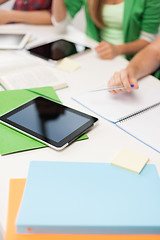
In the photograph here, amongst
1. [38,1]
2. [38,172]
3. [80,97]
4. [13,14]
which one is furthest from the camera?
[38,1]

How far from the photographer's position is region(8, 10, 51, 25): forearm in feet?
4.83

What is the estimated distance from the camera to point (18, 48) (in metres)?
1.23

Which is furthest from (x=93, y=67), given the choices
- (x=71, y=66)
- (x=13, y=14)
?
(x=13, y=14)

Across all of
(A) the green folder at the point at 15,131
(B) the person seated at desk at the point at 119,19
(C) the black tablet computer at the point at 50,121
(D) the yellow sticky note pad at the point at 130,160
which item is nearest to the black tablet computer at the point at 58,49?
(B) the person seated at desk at the point at 119,19

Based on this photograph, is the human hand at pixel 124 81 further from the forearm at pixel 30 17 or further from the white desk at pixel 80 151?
the forearm at pixel 30 17

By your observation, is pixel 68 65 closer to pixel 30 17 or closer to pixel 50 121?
pixel 50 121

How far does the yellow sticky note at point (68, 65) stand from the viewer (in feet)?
3.62

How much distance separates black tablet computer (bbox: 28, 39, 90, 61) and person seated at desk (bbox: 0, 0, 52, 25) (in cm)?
28

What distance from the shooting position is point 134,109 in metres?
0.89

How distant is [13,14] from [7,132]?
92 cm

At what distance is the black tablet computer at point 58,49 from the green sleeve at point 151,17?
332 millimetres

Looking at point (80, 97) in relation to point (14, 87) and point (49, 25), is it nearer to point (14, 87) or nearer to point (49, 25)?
point (14, 87)

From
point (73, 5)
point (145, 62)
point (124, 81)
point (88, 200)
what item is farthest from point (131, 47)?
point (88, 200)

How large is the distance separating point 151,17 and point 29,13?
607 mm
